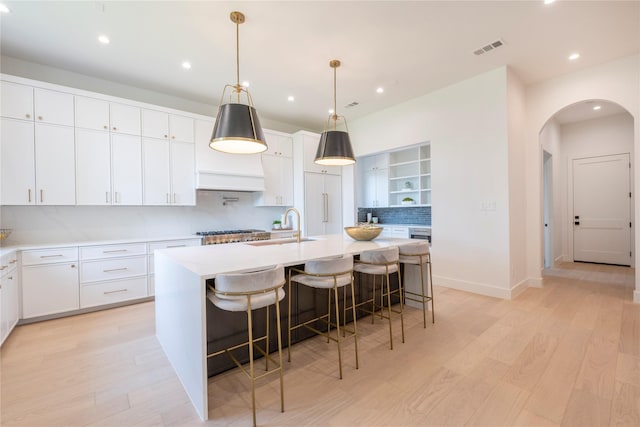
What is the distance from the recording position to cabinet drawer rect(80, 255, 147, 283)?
11.0ft

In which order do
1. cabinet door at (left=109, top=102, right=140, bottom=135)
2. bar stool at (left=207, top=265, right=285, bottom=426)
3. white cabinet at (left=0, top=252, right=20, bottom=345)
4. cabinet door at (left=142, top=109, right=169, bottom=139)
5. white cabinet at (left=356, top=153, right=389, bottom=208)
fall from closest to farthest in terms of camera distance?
bar stool at (left=207, top=265, right=285, bottom=426)
white cabinet at (left=0, top=252, right=20, bottom=345)
cabinet door at (left=109, top=102, right=140, bottom=135)
cabinet door at (left=142, top=109, right=169, bottom=139)
white cabinet at (left=356, top=153, right=389, bottom=208)

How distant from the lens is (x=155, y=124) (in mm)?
3947

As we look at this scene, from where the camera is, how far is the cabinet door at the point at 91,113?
3416 mm

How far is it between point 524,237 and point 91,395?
528 cm

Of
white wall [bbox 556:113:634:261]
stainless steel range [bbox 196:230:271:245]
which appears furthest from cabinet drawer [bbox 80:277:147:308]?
white wall [bbox 556:113:634:261]

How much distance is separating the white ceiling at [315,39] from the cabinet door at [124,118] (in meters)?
0.44

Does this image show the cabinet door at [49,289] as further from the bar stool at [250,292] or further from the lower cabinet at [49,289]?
the bar stool at [250,292]

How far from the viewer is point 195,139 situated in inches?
169

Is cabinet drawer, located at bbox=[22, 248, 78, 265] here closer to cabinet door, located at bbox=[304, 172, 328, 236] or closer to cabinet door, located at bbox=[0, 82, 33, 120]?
cabinet door, located at bbox=[0, 82, 33, 120]

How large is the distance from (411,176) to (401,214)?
3.14ft

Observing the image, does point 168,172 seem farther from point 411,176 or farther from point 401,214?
point 401,214

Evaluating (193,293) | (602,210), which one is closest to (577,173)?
(602,210)

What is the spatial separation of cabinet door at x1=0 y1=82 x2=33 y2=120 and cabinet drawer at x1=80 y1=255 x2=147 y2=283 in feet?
5.81

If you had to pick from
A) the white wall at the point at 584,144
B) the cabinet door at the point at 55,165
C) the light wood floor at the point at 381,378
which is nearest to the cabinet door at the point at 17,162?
the cabinet door at the point at 55,165
